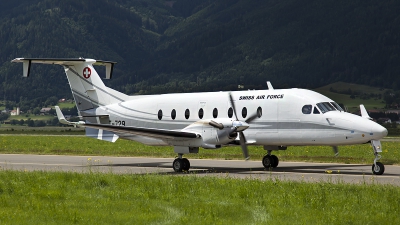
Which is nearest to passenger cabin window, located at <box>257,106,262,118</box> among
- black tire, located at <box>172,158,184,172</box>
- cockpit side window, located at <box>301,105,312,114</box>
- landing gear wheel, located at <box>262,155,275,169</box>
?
cockpit side window, located at <box>301,105,312,114</box>

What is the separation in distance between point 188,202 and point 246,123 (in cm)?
992

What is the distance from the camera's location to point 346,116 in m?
25.8

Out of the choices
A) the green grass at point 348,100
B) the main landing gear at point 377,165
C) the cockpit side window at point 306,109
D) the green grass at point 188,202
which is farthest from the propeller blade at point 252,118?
the green grass at point 348,100

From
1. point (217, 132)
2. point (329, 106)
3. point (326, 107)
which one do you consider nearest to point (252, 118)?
point (217, 132)

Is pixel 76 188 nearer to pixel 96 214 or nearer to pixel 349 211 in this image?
pixel 96 214

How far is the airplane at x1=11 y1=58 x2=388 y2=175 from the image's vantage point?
2570 cm

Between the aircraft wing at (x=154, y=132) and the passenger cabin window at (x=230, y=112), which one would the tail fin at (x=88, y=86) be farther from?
the passenger cabin window at (x=230, y=112)

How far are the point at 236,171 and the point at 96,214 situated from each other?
528 inches

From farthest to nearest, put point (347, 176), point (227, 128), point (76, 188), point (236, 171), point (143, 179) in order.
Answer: point (236, 171) < point (227, 128) < point (347, 176) < point (143, 179) < point (76, 188)

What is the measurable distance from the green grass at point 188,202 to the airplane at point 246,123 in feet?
17.5

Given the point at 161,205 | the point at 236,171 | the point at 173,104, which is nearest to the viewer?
the point at 161,205

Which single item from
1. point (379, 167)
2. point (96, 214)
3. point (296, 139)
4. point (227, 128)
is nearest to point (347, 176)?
point (379, 167)

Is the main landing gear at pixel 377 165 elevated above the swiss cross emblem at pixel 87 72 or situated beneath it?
situated beneath

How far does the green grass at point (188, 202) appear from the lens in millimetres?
14953
